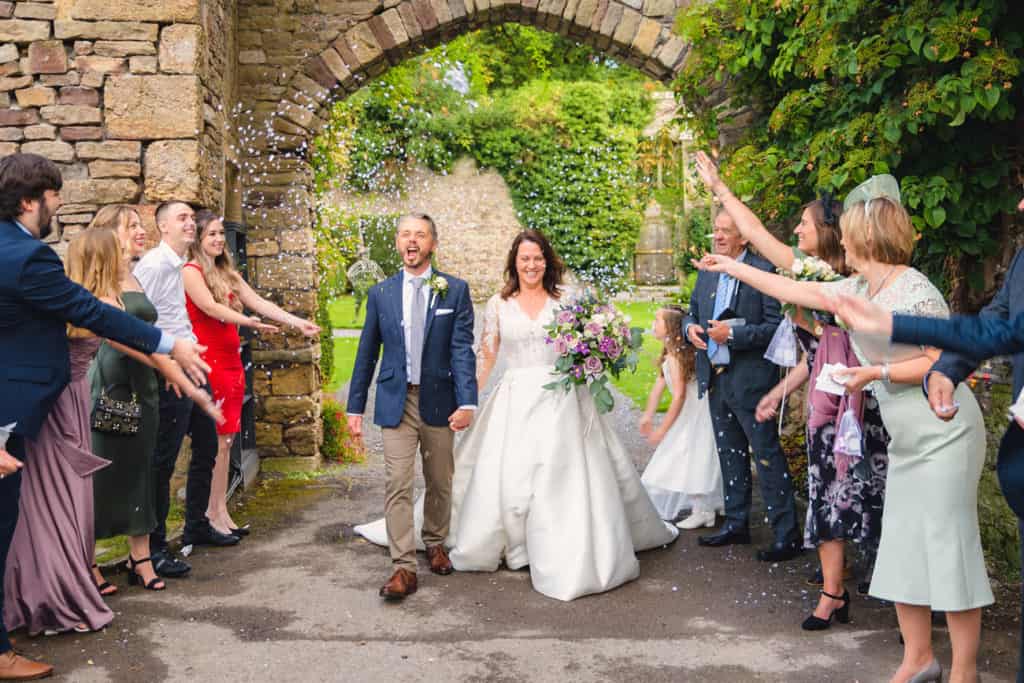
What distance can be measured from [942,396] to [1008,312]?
2.53ft

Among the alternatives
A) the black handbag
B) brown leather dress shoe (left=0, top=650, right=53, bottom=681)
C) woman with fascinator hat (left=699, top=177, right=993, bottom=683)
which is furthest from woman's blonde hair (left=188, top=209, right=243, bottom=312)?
woman with fascinator hat (left=699, top=177, right=993, bottom=683)

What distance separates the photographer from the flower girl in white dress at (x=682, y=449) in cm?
618

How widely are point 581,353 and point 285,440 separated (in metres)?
3.82

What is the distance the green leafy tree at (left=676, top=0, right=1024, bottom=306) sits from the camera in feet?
15.4

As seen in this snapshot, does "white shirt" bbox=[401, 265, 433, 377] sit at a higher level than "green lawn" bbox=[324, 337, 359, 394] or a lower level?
higher

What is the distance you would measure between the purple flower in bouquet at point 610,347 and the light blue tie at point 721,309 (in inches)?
25.7

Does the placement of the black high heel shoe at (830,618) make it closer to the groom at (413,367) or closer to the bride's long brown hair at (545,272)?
the groom at (413,367)

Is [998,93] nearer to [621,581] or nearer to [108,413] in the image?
[621,581]

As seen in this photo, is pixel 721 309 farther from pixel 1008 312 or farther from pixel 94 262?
pixel 94 262

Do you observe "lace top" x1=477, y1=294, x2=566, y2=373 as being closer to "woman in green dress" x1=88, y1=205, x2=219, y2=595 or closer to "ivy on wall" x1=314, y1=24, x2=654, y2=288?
"woman in green dress" x1=88, y1=205, x2=219, y2=595

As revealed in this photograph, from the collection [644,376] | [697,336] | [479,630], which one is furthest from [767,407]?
[644,376]

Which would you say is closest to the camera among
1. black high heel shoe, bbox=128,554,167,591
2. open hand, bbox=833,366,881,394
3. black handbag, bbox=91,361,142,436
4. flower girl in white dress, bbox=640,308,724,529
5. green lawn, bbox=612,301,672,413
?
open hand, bbox=833,366,881,394

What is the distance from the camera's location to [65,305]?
354cm

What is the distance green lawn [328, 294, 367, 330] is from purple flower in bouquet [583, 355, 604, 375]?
12871 mm
